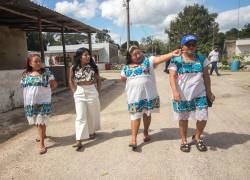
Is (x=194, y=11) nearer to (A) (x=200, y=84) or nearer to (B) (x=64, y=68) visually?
(B) (x=64, y=68)

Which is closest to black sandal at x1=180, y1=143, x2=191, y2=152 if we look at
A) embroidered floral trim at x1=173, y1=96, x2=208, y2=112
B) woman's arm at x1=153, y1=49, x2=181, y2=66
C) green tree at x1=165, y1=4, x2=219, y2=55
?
embroidered floral trim at x1=173, y1=96, x2=208, y2=112

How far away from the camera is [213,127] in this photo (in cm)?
553

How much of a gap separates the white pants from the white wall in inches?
151

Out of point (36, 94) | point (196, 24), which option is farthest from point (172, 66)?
point (196, 24)

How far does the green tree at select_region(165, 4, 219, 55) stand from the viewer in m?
55.9

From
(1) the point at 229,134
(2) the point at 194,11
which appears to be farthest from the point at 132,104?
(2) the point at 194,11

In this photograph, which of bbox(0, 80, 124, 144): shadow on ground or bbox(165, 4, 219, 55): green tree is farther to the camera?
bbox(165, 4, 219, 55): green tree

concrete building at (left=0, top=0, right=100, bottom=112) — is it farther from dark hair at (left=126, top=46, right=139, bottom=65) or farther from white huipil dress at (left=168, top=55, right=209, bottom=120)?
white huipil dress at (left=168, top=55, right=209, bottom=120)

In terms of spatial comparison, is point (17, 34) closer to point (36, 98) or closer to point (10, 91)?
point (10, 91)

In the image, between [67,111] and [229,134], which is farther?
[67,111]

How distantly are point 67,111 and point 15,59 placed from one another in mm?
8162

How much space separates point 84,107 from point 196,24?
5573 cm

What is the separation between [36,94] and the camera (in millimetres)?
4629

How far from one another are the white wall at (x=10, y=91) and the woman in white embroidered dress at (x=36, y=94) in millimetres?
3385
